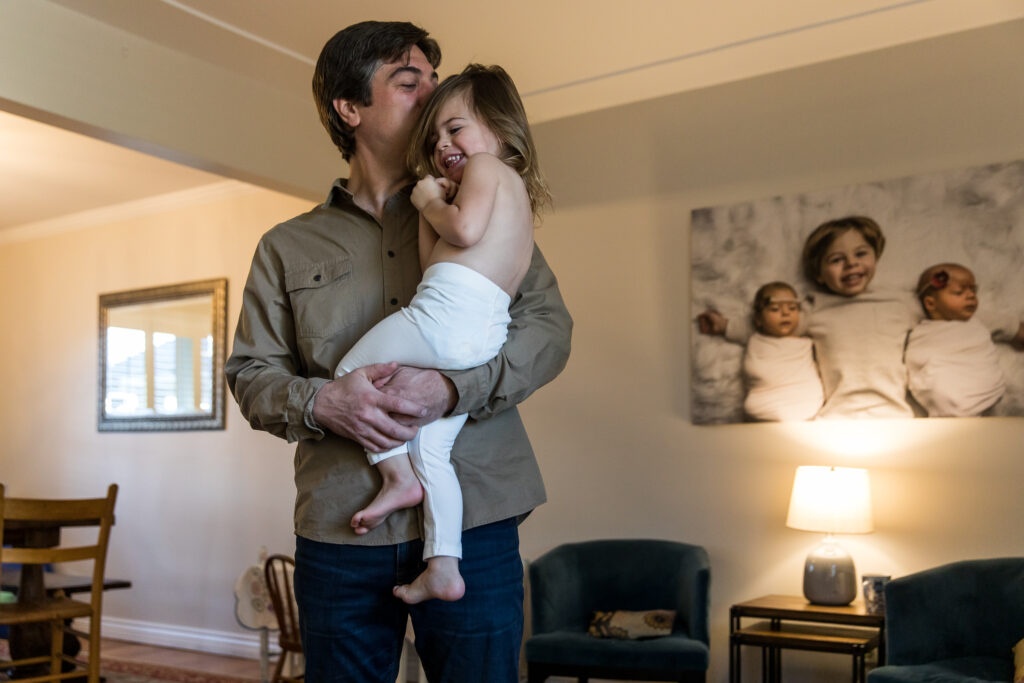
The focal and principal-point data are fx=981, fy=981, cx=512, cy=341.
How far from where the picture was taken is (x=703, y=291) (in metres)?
4.31

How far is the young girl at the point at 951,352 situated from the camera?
363cm

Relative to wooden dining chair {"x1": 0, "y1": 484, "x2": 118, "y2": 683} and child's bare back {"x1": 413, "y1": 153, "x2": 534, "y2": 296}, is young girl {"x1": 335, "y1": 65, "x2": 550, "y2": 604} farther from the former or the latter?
wooden dining chair {"x1": 0, "y1": 484, "x2": 118, "y2": 683}

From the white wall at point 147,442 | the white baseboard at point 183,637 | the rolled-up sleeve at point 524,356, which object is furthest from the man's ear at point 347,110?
the white baseboard at point 183,637

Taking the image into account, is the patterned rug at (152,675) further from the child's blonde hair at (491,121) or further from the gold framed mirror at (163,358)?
the child's blonde hair at (491,121)

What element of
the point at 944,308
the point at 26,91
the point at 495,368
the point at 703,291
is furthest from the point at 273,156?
the point at 495,368

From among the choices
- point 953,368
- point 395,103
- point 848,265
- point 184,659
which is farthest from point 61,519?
point 953,368

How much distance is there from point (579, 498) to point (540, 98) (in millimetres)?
1949

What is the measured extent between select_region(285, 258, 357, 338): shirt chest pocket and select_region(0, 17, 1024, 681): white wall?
2979 mm

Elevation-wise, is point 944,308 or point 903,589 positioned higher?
point 944,308

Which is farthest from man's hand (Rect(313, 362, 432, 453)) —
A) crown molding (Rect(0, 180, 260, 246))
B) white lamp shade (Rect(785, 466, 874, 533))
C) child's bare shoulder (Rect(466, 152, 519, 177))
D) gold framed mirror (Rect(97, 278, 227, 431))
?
gold framed mirror (Rect(97, 278, 227, 431))

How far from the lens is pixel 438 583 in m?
1.24

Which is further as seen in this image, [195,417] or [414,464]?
[195,417]

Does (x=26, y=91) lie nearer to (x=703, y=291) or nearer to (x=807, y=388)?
(x=703, y=291)

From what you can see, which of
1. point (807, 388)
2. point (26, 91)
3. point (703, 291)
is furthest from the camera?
point (703, 291)
